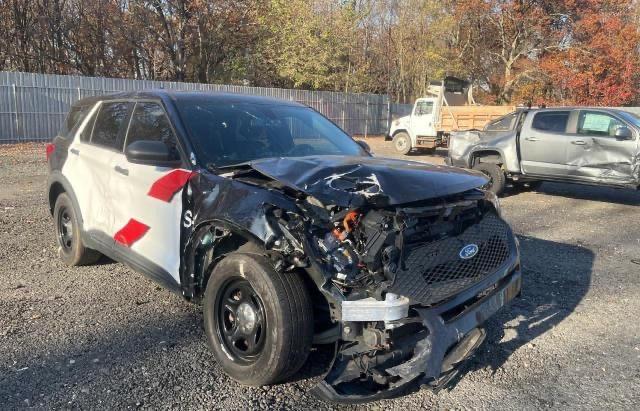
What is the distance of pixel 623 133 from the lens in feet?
29.9

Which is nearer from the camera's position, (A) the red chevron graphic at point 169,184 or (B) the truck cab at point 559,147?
(A) the red chevron graphic at point 169,184

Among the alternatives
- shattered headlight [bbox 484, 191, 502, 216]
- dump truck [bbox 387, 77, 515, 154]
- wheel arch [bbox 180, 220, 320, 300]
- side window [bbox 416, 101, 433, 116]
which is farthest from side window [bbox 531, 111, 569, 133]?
wheel arch [bbox 180, 220, 320, 300]

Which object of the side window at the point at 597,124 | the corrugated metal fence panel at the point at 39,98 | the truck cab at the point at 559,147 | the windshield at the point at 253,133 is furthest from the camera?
the corrugated metal fence panel at the point at 39,98

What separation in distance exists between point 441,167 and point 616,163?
6970mm

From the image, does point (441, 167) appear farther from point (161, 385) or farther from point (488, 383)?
point (161, 385)

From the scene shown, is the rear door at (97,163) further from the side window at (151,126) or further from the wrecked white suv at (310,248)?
the wrecked white suv at (310,248)

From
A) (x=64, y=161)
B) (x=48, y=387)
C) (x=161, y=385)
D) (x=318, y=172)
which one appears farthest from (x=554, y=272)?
(x=64, y=161)

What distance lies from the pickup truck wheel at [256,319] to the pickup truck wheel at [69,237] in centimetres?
247

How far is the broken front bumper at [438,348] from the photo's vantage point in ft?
8.89

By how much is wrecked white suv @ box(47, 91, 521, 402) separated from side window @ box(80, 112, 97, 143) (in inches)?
42.2

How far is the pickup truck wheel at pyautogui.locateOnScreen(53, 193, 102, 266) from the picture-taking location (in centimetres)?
524

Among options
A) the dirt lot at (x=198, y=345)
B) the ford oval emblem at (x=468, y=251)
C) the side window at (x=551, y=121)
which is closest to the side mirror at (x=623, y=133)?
the side window at (x=551, y=121)

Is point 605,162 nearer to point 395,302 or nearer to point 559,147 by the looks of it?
point 559,147

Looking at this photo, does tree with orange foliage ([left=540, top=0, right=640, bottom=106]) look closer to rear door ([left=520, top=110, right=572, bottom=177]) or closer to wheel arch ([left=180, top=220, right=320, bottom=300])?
rear door ([left=520, top=110, right=572, bottom=177])
